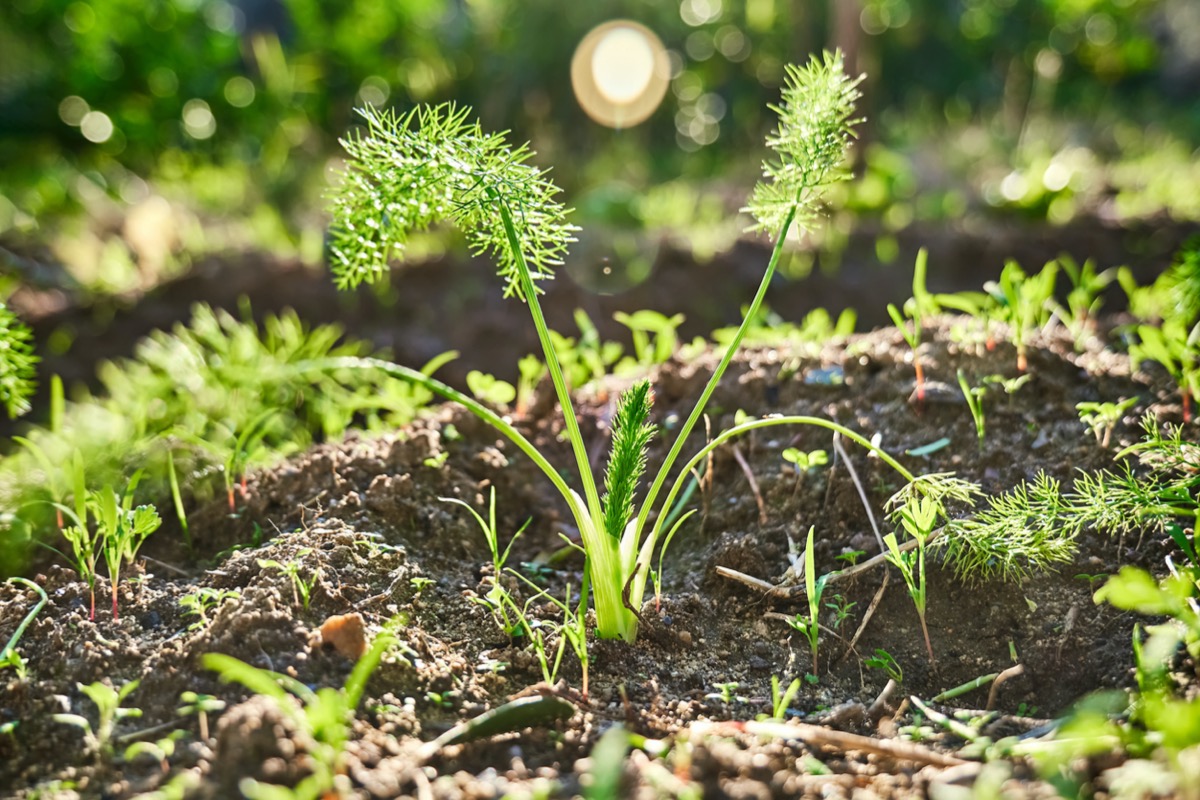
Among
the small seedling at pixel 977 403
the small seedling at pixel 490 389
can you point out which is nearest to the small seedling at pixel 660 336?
the small seedling at pixel 490 389

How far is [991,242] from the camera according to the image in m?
3.94

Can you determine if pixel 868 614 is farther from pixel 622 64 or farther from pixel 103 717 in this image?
pixel 622 64

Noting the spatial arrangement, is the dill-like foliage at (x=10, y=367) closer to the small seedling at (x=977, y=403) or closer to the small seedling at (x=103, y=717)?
the small seedling at (x=103, y=717)

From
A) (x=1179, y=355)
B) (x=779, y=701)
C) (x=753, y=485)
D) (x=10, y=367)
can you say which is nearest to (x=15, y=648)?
(x=10, y=367)

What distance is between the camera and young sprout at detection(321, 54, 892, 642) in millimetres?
1482

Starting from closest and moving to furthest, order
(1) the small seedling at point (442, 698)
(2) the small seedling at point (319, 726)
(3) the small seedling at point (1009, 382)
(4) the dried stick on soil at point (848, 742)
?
1. (2) the small seedling at point (319, 726)
2. (4) the dried stick on soil at point (848, 742)
3. (1) the small seedling at point (442, 698)
4. (3) the small seedling at point (1009, 382)

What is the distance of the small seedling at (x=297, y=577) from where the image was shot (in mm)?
1506

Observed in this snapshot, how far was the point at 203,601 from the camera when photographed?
1.56 m

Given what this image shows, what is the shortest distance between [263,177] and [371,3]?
5.07 feet

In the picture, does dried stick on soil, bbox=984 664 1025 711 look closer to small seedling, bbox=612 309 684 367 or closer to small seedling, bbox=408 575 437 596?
small seedling, bbox=408 575 437 596

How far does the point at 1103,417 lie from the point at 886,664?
73cm

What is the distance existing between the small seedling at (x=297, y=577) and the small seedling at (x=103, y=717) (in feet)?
0.88

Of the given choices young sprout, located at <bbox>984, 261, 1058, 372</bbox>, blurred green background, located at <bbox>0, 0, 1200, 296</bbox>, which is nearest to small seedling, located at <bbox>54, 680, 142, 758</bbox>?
young sprout, located at <bbox>984, 261, 1058, 372</bbox>

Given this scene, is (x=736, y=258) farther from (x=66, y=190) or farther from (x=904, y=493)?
(x=66, y=190)
